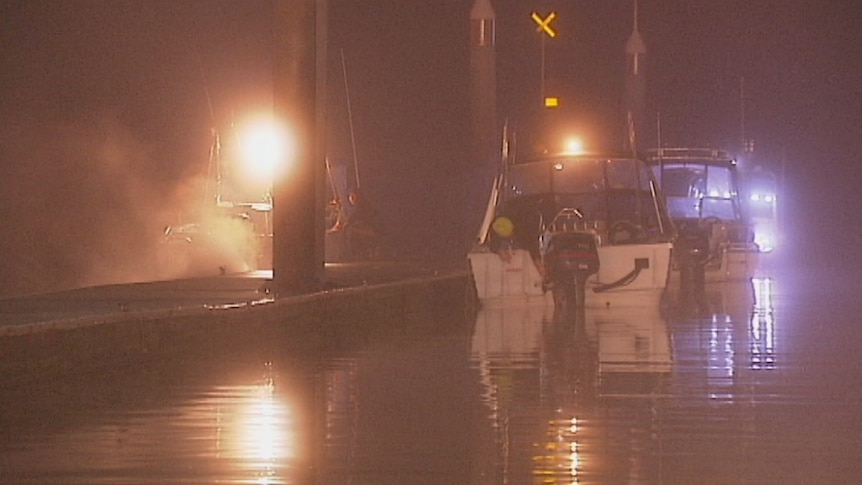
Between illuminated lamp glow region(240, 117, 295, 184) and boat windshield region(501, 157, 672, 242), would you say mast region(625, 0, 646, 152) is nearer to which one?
illuminated lamp glow region(240, 117, 295, 184)

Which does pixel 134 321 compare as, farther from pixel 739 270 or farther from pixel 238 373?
pixel 739 270

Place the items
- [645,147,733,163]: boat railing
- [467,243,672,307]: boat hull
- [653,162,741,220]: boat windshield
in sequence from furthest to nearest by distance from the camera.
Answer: [645,147,733,163]: boat railing
[653,162,741,220]: boat windshield
[467,243,672,307]: boat hull

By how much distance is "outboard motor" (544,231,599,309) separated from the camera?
2250cm

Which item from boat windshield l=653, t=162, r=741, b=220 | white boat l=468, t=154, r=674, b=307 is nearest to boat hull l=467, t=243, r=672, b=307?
white boat l=468, t=154, r=674, b=307

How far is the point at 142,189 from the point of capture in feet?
128

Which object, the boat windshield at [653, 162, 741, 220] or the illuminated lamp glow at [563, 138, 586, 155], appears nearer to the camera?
the illuminated lamp glow at [563, 138, 586, 155]

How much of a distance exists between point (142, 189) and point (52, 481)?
3105 cm

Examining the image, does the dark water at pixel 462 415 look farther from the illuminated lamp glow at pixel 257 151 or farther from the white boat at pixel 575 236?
the illuminated lamp glow at pixel 257 151

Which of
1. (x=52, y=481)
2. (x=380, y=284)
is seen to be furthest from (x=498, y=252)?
(x=52, y=481)

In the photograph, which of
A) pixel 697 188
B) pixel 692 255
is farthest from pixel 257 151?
pixel 692 255

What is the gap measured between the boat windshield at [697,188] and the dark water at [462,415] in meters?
15.9

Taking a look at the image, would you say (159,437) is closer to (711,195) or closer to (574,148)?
(574,148)

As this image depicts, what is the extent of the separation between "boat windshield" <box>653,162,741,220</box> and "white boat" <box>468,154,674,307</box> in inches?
291

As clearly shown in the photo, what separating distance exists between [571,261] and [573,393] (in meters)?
10.3
